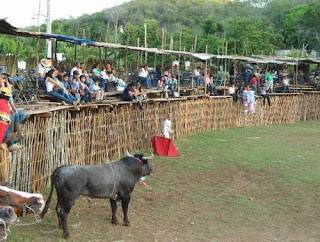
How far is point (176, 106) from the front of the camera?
784 inches

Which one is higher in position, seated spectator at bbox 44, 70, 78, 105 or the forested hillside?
the forested hillside

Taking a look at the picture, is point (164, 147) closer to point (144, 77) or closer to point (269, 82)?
point (144, 77)

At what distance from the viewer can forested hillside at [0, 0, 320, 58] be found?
126ft

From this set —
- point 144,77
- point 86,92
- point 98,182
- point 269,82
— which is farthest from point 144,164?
point 269,82

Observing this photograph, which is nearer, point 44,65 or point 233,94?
point 44,65

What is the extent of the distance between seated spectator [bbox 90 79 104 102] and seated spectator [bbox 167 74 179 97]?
15.7 ft

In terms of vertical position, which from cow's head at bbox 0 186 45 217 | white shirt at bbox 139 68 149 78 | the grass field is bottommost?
the grass field

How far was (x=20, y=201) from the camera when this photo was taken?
566cm

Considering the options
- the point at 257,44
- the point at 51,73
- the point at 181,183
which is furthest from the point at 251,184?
the point at 257,44

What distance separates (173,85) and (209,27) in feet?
101

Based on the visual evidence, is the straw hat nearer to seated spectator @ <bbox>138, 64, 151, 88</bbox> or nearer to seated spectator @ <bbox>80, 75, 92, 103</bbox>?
seated spectator @ <bbox>80, 75, 92, 103</bbox>

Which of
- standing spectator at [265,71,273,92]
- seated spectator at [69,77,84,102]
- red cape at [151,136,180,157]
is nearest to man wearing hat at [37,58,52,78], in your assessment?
seated spectator at [69,77,84,102]

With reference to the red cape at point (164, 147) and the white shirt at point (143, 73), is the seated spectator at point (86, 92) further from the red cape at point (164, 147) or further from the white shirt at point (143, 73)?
the white shirt at point (143, 73)

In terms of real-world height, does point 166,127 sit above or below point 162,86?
below
